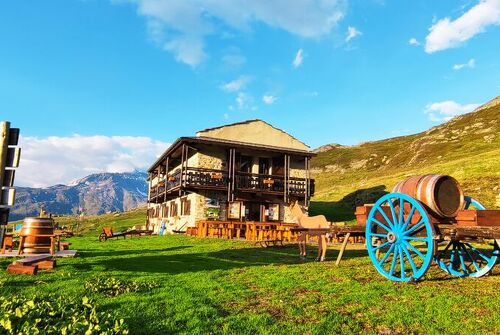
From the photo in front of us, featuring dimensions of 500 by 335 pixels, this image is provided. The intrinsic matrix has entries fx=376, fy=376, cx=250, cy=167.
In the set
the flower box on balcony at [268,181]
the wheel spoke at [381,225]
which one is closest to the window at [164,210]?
the flower box on balcony at [268,181]

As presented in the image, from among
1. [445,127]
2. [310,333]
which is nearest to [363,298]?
[310,333]

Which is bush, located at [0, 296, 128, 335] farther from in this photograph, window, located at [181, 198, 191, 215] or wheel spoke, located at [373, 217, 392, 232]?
window, located at [181, 198, 191, 215]

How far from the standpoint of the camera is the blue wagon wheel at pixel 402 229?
795 centimetres

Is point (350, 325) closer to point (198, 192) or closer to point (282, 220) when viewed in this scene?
point (198, 192)

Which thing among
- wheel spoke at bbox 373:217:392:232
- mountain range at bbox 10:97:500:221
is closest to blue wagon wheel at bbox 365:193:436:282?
wheel spoke at bbox 373:217:392:232

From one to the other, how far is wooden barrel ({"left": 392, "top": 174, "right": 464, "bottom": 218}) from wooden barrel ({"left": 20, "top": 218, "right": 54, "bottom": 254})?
9.75 metres

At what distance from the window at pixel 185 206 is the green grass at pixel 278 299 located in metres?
17.0

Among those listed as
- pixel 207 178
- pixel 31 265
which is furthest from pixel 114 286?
pixel 207 178

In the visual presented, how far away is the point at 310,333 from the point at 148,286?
3.87m

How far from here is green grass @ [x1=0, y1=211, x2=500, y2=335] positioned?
17.8 feet

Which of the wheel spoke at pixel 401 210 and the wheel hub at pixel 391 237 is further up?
the wheel spoke at pixel 401 210

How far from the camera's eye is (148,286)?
772 cm

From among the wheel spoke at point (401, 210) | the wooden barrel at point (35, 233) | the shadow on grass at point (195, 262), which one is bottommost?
the shadow on grass at point (195, 262)

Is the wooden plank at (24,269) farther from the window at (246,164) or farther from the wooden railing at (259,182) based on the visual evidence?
the window at (246,164)
